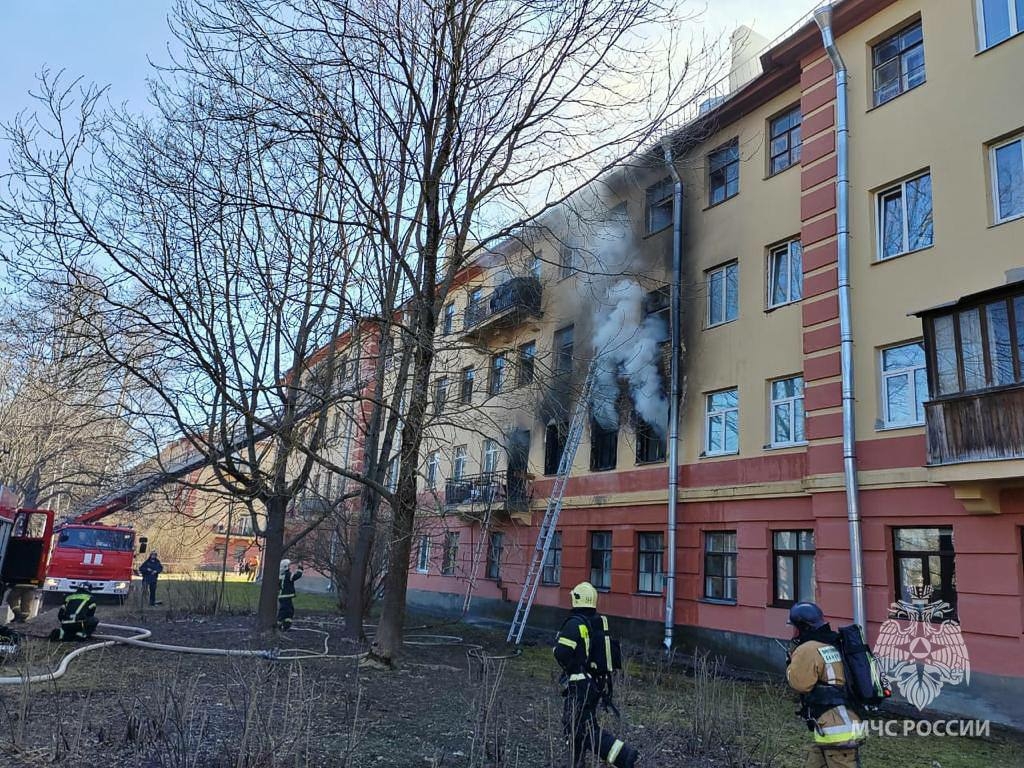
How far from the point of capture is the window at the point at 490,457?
2184 centimetres

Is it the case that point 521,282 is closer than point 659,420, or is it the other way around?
point 659,420

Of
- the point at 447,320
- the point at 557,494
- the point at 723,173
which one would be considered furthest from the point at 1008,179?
the point at 557,494

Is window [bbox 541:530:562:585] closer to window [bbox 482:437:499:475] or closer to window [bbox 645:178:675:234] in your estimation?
window [bbox 482:437:499:475]

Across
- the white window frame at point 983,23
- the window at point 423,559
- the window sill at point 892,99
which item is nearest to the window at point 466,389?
the window sill at point 892,99

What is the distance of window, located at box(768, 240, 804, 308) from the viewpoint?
13523 millimetres

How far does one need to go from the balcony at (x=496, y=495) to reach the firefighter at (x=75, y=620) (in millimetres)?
9624

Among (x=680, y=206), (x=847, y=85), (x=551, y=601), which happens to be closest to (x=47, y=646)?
(x=551, y=601)

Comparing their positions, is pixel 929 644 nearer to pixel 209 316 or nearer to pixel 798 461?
pixel 798 461

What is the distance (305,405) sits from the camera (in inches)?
413

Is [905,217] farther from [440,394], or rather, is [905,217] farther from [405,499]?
[405,499]

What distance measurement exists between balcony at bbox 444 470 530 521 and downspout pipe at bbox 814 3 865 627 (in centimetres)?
991

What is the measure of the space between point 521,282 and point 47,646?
12.1 metres

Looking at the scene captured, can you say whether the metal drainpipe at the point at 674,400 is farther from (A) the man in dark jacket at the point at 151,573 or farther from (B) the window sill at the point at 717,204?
(A) the man in dark jacket at the point at 151,573

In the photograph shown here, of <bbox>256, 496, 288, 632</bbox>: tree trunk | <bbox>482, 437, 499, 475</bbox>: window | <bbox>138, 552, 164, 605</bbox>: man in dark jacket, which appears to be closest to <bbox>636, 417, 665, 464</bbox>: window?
<bbox>482, 437, 499, 475</bbox>: window
